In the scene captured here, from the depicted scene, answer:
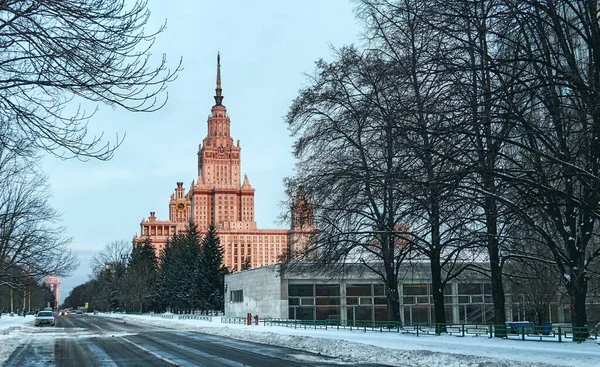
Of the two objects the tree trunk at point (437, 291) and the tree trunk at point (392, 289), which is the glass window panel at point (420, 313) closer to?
the tree trunk at point (392, 289)

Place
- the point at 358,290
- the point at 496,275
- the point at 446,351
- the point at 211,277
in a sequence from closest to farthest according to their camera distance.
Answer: the point at 446,351 → the point at 496,275 → the point at 358,290 → the point at 211,277

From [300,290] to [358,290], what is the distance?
185 inches

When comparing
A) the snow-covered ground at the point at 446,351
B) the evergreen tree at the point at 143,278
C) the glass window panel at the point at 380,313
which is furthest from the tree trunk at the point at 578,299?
the evergreen tree at the point at 143,278

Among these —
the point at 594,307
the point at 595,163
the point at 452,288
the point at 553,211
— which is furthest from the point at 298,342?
the point at 452,288

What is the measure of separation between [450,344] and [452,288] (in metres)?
28.5

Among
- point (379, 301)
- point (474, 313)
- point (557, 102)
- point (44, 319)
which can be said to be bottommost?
point (44, 319)

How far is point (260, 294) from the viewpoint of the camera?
54.9 meters

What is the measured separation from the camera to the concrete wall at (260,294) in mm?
49812

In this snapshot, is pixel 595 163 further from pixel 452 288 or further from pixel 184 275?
pixel 184 275

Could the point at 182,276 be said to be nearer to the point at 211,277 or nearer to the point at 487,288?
the point at 211,277

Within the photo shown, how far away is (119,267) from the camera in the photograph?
118562 mm

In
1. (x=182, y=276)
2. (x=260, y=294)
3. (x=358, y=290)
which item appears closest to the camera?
(x=358, y=290)

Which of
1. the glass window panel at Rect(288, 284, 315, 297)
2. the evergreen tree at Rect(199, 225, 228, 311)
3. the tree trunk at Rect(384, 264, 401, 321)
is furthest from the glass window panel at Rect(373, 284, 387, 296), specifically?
the evergreen tree at Rect(199, 225, 228, 311)

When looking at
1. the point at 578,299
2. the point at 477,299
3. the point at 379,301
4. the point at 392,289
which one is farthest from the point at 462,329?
the point at 477,299
